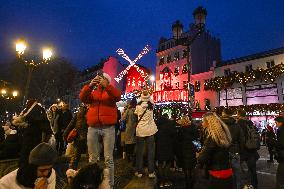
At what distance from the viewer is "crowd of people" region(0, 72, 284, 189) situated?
2670 millimetres

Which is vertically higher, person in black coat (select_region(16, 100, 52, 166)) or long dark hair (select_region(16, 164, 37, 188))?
person in black coat (select_region(16, 100, 52, 166))

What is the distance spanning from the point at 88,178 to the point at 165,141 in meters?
4.46

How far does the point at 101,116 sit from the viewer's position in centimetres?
496

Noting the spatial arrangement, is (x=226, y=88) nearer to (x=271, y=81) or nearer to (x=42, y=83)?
(x=271, y=81)

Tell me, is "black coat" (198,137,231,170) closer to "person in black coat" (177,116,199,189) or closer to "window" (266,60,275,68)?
"person in black coat" (177,116,199,189)

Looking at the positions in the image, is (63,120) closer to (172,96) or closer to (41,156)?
(41,156)

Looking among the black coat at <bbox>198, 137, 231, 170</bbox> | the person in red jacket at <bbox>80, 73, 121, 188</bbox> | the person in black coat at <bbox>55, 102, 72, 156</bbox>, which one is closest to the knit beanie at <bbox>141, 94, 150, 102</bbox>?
the person in red jacket at <bbox>80, 73, 121, 188</bbox>

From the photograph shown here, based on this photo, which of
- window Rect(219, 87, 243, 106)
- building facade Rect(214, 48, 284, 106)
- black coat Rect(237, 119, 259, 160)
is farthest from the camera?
window Rect(219, 87, 243, 106)

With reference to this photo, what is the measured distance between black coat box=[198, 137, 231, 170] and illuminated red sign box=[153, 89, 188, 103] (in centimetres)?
2260

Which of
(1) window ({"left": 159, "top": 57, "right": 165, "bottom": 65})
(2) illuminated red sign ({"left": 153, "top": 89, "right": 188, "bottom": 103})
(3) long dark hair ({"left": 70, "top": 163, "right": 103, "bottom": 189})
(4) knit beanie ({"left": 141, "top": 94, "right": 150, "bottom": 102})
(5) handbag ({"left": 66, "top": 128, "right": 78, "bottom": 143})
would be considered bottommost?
(3) long dark hair ({"left": 70, "top": 163, "right": 103, "bottom": 189})

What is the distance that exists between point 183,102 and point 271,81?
12457 mm

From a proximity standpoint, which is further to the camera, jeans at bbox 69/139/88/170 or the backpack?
the backpack

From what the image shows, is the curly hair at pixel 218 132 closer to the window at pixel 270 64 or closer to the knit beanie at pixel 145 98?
the knit beanie at pixel 145 98

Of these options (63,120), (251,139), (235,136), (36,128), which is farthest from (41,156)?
(63,120)
